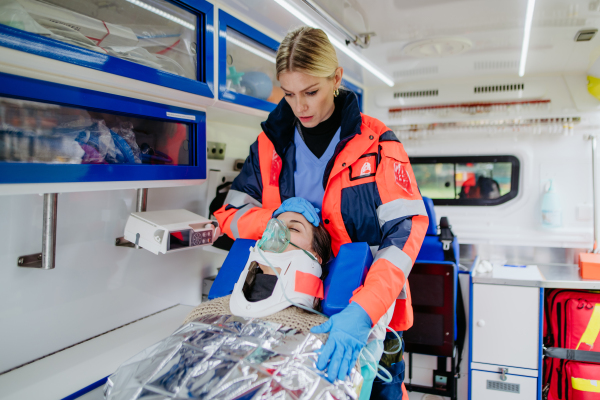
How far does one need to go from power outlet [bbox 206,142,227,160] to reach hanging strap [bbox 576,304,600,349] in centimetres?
282

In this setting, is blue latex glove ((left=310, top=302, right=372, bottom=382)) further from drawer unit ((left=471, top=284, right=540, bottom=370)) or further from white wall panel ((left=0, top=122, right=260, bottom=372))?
drawer unit ((left=471, top=284, right=540, bottom=370))

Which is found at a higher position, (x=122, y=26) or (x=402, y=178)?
(x=122, y=26)

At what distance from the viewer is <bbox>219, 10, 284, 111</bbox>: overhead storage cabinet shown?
2.08m

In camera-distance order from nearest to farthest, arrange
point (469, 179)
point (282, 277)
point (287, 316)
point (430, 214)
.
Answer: point (287, 316) → point (282, 277) → point (430, 214) → point (469, 179)

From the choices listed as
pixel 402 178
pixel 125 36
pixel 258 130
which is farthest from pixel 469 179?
pixel 125 36

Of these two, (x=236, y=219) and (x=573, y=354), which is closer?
(x=236, y=219)

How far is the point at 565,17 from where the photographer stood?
91.1 inches

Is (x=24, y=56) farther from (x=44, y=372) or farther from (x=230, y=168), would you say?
(x=230, y=168)

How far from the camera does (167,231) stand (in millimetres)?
1727

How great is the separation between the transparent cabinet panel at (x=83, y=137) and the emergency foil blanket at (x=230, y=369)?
803mm

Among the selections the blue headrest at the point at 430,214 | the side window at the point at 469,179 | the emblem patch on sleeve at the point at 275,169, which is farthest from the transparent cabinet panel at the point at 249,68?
the side window at the point at 469,179

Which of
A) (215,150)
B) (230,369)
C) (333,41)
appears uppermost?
(333,41)

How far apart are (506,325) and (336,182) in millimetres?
1873

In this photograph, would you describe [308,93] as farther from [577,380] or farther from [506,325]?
[577,380]
